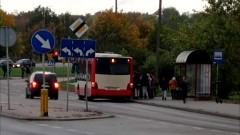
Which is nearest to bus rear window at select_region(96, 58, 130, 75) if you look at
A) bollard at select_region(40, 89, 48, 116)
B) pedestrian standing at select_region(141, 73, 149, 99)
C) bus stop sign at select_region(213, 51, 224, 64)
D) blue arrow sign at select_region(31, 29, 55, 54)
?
pedestrian standing at select_region(141, 73, 149, 99)

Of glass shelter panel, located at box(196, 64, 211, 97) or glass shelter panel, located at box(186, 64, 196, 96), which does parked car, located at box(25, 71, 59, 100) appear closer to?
glass shelter panel, located at box(186, 64, 196, 96)

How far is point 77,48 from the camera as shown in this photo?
26.8 metres

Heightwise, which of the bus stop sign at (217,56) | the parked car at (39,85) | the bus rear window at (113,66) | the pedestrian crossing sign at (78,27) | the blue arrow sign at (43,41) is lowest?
the parked car at (39,85)

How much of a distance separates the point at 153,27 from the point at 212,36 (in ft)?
197

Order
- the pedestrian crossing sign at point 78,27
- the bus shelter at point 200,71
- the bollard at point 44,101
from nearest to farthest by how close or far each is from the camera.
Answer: the bollard at point 44,101 < the pedestrian crossing sign at point 78,27 < the bus shelter at point 200,71

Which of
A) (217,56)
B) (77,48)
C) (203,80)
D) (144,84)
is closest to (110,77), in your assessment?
(144,84)

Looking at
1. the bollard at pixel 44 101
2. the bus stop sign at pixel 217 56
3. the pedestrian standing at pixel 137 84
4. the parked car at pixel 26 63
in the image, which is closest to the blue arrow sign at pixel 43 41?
the bollard at pixel 44 101

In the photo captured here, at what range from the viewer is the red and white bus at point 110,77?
1608 inches

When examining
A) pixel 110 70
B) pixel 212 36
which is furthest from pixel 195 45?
pixel 110 70

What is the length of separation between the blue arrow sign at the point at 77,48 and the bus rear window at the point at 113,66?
551 inches

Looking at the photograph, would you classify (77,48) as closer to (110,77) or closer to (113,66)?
(110,77)

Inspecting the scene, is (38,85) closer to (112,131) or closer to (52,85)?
(52,85)

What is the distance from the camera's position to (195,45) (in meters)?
48.8

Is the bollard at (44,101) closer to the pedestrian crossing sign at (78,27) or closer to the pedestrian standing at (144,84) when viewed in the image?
the pedestrian crossing sign at (78,27)
